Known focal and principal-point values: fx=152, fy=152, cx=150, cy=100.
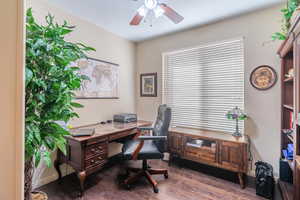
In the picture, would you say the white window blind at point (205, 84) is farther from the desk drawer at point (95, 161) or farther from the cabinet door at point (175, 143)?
the desk drawer at point (95, 161)

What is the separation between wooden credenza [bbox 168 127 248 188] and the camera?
2.02 meters

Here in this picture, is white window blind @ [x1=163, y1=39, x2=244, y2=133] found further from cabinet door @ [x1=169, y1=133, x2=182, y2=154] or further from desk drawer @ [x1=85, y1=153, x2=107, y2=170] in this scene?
desk drawer @ [x1=85, y1=153, x2=107, y2=170]

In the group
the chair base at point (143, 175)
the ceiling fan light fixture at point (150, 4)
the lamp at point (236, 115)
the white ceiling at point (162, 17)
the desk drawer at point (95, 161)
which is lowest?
the chair base at point (143, 175)

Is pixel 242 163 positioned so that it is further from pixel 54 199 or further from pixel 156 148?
pixel 54 199

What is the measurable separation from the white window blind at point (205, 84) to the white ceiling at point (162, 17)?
1.45 ft

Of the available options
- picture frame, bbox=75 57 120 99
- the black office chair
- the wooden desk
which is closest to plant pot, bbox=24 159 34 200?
the wooden desk

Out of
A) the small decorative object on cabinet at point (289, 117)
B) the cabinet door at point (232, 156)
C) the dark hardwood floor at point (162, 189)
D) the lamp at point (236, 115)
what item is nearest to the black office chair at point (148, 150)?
the dark hardwood floor at point (162, 189)

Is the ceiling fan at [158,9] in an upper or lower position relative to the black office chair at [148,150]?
upper

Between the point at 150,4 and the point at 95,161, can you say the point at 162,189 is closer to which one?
the point at 95,161

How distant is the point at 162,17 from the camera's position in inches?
94.2

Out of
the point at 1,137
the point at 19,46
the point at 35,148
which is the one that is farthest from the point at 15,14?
the point at 35,148

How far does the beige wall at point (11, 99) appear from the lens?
63 cm

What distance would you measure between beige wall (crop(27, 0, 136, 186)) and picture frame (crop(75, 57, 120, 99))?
9 centimetres

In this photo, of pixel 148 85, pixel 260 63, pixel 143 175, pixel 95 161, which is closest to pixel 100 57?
pixel 148 85
